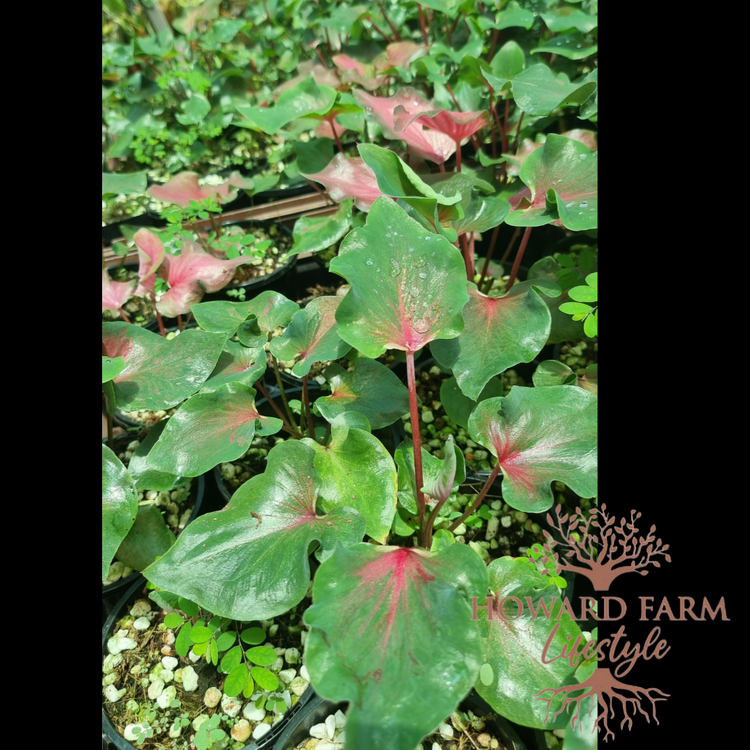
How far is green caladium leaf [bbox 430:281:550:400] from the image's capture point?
3.10 ft

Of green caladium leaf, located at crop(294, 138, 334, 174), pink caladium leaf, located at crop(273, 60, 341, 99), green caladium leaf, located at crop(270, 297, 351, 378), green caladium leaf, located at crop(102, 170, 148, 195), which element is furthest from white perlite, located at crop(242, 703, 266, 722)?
pink caladium leaf, located at crop(273, 60, 341, 99)

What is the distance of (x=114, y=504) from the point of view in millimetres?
916

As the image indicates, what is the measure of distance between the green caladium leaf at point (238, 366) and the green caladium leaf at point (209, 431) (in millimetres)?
43

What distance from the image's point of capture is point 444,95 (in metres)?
1.75

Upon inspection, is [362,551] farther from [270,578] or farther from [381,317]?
[381,317]

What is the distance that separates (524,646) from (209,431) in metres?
0.63

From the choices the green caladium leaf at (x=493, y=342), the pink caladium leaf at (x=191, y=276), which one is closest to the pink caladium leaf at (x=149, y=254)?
the pink caladium leaf at (x=191, y=276)

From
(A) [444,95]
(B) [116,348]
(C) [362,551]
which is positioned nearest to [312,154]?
(A) [444,95]

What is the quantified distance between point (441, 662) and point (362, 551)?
0.18 metres

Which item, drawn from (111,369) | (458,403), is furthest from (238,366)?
(458,403)

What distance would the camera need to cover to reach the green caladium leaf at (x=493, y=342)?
94cm

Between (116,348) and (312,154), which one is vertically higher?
(312,154)

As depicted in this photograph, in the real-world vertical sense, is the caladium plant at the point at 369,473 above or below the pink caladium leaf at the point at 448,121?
below
